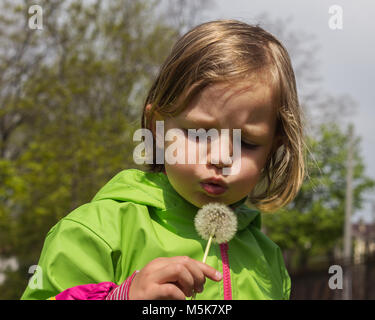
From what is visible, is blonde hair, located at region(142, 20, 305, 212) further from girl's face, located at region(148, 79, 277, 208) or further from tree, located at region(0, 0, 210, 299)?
tree, located at region(0, 0, 210, 299)

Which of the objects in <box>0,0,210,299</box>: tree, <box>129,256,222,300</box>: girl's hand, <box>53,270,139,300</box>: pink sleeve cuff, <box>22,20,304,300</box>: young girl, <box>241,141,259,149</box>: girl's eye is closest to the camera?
<box>129,256,222,300</box>: girl's hand

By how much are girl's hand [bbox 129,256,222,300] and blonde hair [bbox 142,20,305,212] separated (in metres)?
0.55

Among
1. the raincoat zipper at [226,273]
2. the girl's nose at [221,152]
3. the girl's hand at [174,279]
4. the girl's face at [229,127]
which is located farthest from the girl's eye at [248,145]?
the girl's hand at [174,279]

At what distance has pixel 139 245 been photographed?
159 cm

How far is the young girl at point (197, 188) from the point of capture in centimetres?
149

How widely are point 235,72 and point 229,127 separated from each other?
19 cm

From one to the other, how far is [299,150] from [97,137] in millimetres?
8755

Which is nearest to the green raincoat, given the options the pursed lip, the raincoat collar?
the raincoat collar

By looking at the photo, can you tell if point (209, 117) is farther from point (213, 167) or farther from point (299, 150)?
point (299, 150)

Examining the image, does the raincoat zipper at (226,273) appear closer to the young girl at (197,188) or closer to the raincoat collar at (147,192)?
the young girl at (197,188)

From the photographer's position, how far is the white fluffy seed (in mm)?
1507

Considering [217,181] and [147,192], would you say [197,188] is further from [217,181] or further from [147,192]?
[147,192]

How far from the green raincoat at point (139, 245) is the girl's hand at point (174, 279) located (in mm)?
252

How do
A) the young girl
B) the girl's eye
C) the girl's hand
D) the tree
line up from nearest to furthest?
the girl's hand, the young girl, the girl's eye, the tree
